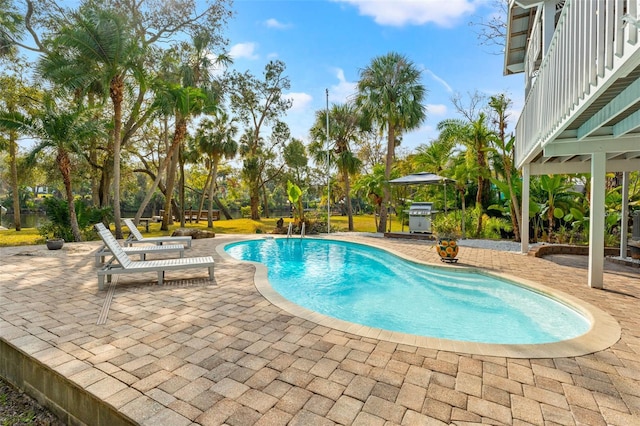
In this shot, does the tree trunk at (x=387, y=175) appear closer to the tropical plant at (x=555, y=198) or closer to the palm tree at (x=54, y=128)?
the tropical plant at (x=555, y=198)

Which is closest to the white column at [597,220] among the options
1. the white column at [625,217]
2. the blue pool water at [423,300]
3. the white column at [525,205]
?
the blue pool water at [423,300]

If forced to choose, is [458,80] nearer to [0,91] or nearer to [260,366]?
[260,366]

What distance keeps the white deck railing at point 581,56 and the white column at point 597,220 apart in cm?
106

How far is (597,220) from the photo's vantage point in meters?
5.91

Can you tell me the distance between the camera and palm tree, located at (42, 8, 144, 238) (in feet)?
39.5

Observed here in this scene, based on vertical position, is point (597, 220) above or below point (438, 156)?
below

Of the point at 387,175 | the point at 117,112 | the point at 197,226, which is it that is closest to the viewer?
the point at 117,112

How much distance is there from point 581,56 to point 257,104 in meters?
26.8

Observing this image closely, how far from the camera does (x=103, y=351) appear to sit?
334 cm

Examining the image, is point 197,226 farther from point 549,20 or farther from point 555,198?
point 549,20

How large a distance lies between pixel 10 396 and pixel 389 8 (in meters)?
12.6

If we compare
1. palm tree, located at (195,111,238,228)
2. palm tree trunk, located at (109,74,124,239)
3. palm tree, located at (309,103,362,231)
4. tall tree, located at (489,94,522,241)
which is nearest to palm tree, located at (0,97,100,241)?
palm tree trunk, located at (109,74,124,239)

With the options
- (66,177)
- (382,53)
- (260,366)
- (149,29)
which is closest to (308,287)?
(260,366)

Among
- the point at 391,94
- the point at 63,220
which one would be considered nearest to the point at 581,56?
the point at 391,94
